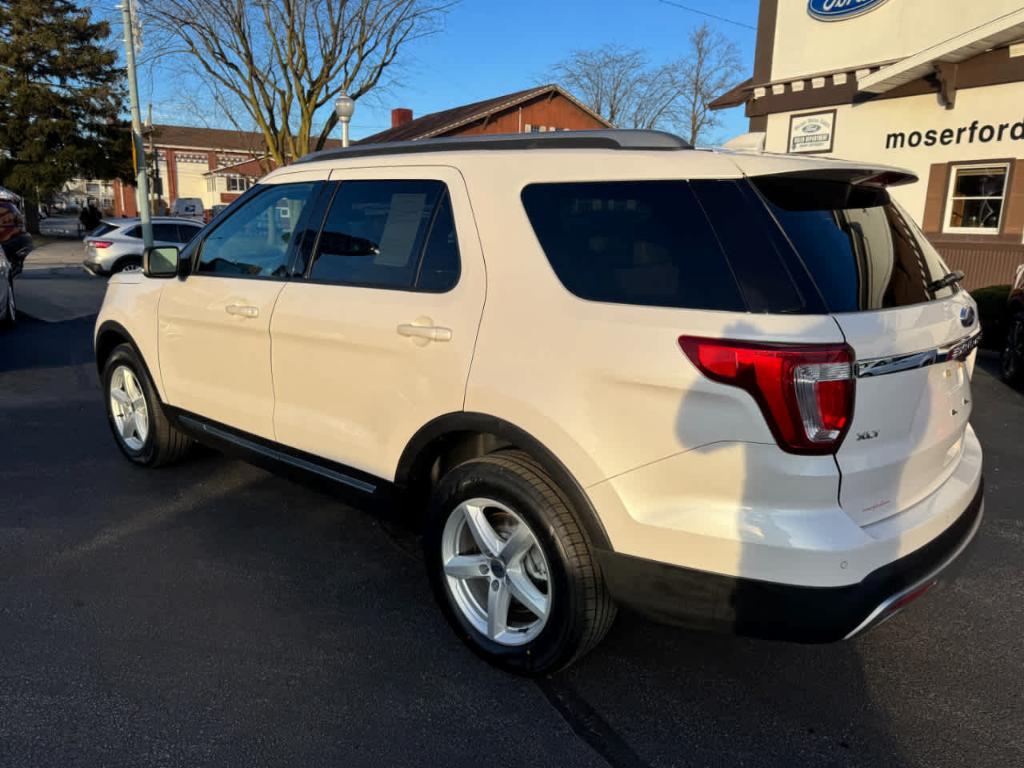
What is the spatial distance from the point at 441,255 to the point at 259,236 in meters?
1.43

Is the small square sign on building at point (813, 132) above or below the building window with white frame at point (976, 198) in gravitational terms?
above

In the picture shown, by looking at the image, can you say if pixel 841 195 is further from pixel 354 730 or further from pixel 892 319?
pixel 354 730

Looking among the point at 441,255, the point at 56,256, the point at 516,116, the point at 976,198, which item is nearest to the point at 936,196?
the point at 976,198

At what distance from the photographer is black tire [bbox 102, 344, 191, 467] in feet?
15.1

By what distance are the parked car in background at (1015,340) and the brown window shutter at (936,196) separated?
4567mm

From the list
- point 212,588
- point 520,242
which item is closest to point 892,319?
point 520,242

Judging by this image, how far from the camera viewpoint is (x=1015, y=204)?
10914mm

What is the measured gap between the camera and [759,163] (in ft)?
7.66

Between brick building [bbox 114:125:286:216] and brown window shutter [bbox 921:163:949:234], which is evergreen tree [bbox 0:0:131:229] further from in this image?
brown window shutter [bbox 921:163:949:234]

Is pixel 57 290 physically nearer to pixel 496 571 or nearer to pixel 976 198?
pixel 496 571

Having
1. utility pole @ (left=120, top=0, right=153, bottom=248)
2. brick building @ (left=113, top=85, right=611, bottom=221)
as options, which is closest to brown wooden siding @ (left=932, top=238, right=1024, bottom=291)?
utility pole @ (left=120, top=0, right=153, bottom=248)

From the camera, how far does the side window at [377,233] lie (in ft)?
9.91

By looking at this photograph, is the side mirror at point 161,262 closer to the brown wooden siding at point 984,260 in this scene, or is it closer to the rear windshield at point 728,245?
the rear windshield at point 728,245

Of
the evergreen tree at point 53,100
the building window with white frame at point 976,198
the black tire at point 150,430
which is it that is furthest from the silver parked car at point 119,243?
the evergreen tree at point 53,100
